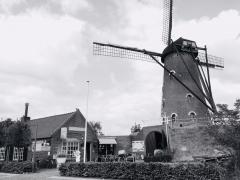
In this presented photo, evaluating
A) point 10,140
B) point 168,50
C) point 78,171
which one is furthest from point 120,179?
point 168,50

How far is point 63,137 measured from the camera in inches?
1168

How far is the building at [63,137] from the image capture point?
2888 cm

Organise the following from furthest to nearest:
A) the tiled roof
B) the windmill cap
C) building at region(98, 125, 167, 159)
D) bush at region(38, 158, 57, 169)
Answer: the tiled roof
the windmill cap
building at region(98, 125, 167, 159)
bush at region(38, 158, 57, 169)

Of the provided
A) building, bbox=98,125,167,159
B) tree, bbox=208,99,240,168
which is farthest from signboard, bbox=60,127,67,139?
tree, bbox=208,99,240,168

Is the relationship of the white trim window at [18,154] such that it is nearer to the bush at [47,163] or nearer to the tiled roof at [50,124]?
the tiled roof at [50,124]

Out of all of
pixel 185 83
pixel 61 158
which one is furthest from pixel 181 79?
pixel 61 158

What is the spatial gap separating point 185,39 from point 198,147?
12.9 m

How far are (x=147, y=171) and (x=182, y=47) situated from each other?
685 inches

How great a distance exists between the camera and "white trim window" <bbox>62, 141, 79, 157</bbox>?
98.4 feet

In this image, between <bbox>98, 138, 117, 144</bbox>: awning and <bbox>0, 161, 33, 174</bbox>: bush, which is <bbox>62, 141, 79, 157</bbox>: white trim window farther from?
<bbox>0, 161, 33, 174</bbox>: bush

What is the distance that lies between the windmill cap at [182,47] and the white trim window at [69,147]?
579 inches

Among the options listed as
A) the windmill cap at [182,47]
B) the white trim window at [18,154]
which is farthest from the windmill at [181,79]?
the white trim window at [18,154]

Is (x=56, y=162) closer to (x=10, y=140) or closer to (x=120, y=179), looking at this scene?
(x=10, y=140)

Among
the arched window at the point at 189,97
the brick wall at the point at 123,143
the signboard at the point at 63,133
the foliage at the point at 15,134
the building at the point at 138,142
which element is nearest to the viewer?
the foliage at the point at 15,134
